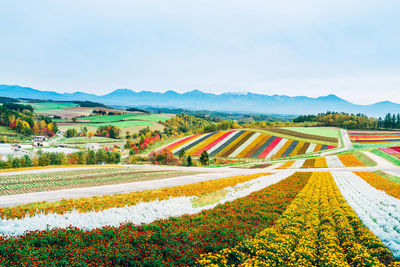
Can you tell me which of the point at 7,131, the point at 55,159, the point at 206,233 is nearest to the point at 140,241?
the point at 206,233

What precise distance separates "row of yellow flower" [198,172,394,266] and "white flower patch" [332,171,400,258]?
1.51 feet

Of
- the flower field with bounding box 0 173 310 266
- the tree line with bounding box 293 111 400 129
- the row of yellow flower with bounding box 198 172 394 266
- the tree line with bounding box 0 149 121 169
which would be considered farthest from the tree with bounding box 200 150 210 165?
the tree line with bounding box 293 111 400 129

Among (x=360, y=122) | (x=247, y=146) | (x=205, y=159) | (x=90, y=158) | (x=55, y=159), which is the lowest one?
(x=90, y=158)

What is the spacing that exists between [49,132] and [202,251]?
194152 millimetres

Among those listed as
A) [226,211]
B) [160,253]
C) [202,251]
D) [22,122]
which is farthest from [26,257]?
[22,122]

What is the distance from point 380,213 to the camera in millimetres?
15555

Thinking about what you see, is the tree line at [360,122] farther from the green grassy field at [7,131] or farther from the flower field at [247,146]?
the green grassy field at [7,131]

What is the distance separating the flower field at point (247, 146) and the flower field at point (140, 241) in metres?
61.8

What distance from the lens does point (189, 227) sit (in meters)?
13.2

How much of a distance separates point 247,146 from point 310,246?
252ft

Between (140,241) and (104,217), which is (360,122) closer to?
(104,217)

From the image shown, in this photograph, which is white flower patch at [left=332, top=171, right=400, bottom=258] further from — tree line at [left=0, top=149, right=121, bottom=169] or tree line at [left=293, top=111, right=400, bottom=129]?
tree line at [left=293, top=111, right=400, bottom=129]

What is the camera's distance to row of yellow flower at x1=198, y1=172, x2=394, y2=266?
909 centimetres

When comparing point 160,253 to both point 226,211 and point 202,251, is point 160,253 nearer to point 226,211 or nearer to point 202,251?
point 202,251
